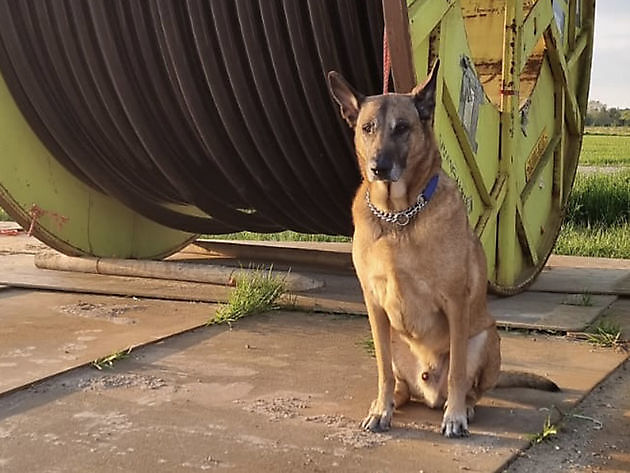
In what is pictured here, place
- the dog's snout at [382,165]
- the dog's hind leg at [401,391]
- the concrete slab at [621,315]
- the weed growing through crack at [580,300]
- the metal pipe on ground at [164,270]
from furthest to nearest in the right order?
the metal pipe on ground at [164,270]
the weed growing through crack at [580,300]
the concrete slab at [621,315]
the dog's hind leg at [401,391]
the dog's snout at [382,165]

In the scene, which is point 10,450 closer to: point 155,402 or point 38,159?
point 155,402

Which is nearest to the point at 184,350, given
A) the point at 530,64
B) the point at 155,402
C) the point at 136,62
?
the point at 155,402

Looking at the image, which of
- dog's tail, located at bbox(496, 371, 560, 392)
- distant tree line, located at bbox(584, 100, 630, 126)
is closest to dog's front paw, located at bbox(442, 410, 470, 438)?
dog's tail, located at bbox(496, 371, 560, 392)

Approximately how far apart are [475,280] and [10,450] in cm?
173

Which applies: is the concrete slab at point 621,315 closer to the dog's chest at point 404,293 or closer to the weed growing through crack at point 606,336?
the weed growing through crack at point 606,336

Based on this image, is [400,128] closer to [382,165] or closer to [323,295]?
[382,165]

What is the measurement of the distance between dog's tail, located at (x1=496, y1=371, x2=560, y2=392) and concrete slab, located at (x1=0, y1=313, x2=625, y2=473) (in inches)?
1.5

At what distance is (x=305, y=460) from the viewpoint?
2969 mm

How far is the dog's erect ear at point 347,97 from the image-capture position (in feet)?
10.8

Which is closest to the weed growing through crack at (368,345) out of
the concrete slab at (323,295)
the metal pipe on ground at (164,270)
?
the concrete slab at (323,295)

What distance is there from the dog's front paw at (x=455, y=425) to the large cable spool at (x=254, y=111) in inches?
69.7

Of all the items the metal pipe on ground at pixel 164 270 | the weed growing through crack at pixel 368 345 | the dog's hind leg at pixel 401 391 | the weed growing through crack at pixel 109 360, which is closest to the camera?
the dog's hind leg at pixel 401 391

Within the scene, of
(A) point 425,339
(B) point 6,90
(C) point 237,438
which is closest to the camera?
(C) point 237,438

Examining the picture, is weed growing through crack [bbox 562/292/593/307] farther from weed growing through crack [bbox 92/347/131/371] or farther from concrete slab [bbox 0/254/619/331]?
weed growing through crack [bbox 92/347/131/371]
